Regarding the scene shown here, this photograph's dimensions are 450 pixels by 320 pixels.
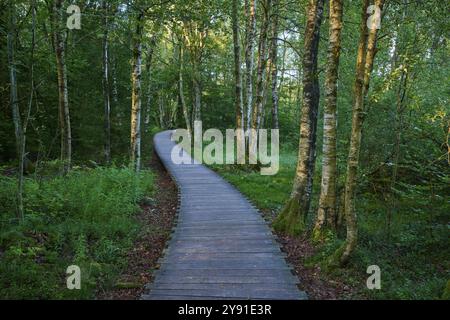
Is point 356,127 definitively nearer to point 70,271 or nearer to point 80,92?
point 70,271

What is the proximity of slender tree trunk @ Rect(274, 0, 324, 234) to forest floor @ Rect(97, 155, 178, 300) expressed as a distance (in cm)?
316

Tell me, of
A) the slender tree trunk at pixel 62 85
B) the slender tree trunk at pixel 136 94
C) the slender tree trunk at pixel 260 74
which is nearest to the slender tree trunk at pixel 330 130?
the slender tree trunk at pixel 62 85

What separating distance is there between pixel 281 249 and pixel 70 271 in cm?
430

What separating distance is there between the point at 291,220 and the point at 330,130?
8.36 ft

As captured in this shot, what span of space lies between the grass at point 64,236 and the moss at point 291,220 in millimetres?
3682

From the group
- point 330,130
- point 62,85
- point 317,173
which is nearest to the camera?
point 330,130

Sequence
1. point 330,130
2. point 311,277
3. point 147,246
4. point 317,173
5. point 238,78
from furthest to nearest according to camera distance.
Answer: point 238,78
point 317,173
point 147,246
point 330,130
point 311,277

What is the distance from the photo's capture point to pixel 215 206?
39.8 ft

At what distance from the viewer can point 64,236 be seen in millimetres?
8258

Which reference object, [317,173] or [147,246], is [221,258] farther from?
[317,173]

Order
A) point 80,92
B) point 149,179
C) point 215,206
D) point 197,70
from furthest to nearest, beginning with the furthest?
point 197,70
point 80,92
point 149,179
point 215,206

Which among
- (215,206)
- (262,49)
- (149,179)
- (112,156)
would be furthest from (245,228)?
(112,156)

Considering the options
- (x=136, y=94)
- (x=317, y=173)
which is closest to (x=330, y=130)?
(x=136, y=94)

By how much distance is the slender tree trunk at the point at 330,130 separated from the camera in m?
8.02
